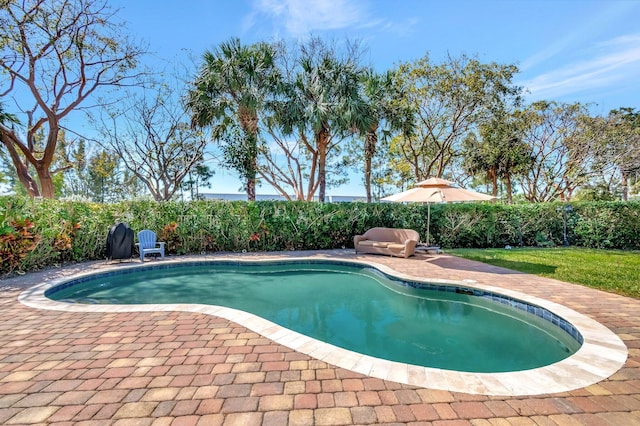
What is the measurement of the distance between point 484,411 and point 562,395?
2.40 feet

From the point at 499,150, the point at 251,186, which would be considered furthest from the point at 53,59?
the point at 499,150

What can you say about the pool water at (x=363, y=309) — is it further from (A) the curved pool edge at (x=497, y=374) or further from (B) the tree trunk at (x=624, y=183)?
(B) the tree trunk at (x=624, y=183)

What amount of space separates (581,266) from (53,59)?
64.3ft

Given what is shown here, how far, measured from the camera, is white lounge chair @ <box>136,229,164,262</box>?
9.22 m

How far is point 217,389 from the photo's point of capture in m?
2.50

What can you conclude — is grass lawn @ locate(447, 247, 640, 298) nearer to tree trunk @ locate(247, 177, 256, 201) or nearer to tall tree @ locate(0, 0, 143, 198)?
tree trunk @ locate(247, 177, 256, 201)

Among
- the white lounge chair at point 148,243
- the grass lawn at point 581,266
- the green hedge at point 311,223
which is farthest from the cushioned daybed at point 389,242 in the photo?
the white lounge chair at point 148,243

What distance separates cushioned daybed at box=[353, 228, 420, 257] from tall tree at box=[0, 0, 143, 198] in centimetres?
1286

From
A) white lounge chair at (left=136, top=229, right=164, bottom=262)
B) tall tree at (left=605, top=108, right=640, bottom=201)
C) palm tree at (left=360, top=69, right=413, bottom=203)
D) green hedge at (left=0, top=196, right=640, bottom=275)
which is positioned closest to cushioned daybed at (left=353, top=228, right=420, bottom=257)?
green hedge at (left=0, top=196, right=640, bottom=275)

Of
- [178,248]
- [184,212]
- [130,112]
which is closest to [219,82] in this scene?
[184,212]

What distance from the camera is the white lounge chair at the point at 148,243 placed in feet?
30.2

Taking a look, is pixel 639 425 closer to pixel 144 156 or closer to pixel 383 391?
pixel 383 391

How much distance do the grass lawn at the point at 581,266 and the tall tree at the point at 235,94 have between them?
900cm

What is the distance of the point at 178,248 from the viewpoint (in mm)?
10508
